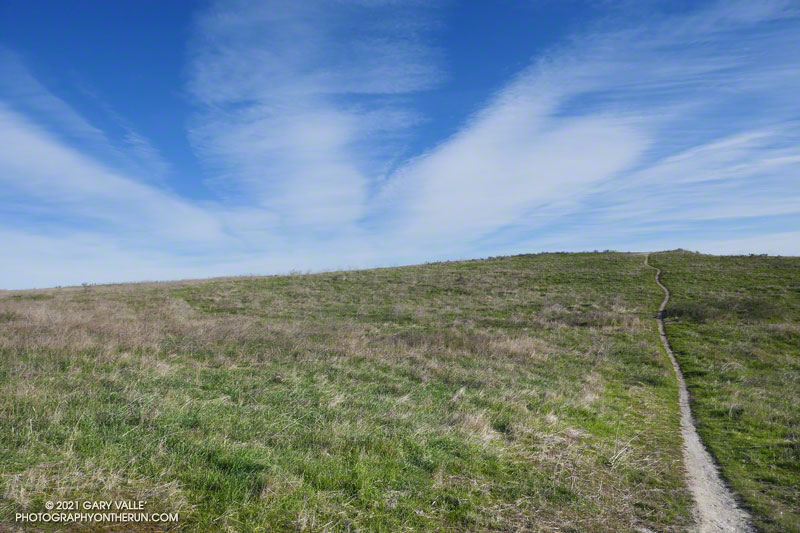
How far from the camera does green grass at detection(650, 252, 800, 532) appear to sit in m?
7.78

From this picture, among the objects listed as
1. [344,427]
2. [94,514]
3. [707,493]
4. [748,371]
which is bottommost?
[748,371]

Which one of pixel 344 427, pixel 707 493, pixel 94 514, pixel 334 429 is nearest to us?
pixel 94 514

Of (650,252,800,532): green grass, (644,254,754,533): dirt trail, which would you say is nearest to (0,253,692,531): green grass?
(644,254,754,533): dirt trail

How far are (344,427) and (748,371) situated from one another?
16.6m

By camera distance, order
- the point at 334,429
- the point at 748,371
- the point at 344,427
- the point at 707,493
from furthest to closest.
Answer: the point at 748,371 < the point at 344,427 < the point at 334,429 < the point at 707,493

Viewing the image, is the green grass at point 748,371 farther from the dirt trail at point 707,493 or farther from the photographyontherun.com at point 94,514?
the photographyontherun.com at point 94,514

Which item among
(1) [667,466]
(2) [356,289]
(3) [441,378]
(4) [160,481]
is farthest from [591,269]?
(4) [160,481]

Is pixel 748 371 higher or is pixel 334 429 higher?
pixel 334 429

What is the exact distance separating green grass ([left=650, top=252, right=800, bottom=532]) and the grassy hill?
0.17 m

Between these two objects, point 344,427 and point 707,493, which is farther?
point 344,427

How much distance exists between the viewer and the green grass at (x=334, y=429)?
17.6 ft

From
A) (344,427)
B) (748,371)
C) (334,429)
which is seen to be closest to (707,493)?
(344,427)

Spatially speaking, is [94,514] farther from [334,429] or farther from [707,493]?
[707,493]

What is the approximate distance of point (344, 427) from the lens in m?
7.78
